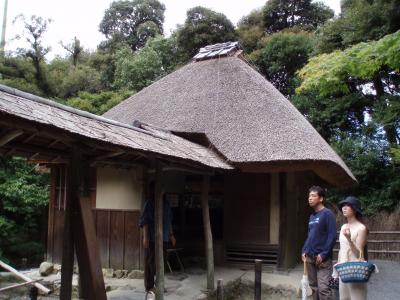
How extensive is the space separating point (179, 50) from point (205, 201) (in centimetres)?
1718

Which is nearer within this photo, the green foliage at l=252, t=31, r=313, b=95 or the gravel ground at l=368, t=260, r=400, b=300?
the gravel ground at l=368, t=260, r=400, b=300

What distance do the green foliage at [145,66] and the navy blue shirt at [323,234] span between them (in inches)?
709

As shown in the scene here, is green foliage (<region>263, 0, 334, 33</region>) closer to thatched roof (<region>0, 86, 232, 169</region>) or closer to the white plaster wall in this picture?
the white plaster wall

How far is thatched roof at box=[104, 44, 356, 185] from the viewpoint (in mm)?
8250

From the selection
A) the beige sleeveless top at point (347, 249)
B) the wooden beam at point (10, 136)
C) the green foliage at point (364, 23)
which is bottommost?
the beige sleeveless top at point (347, 249)

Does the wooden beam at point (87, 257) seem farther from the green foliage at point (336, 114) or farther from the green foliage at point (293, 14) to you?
the green foliage at point (293, 14)

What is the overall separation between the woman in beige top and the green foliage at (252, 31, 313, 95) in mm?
16835

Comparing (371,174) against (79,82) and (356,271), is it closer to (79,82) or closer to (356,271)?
(356,271)

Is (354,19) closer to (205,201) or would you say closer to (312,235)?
(205,201)

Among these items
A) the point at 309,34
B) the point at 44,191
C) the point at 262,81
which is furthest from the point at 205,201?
the point at 309,34

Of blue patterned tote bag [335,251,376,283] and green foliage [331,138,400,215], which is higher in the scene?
green foliage [331,138,400,215]

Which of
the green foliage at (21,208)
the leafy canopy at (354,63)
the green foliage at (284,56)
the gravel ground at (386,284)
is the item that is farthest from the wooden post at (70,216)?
the green foliage at (284,56)

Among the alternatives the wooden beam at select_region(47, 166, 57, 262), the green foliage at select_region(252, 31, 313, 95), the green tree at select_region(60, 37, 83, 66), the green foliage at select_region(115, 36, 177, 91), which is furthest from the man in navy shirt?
the green tree at select_region(60, 37, 83, 66)

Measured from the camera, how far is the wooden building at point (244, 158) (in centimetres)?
841
